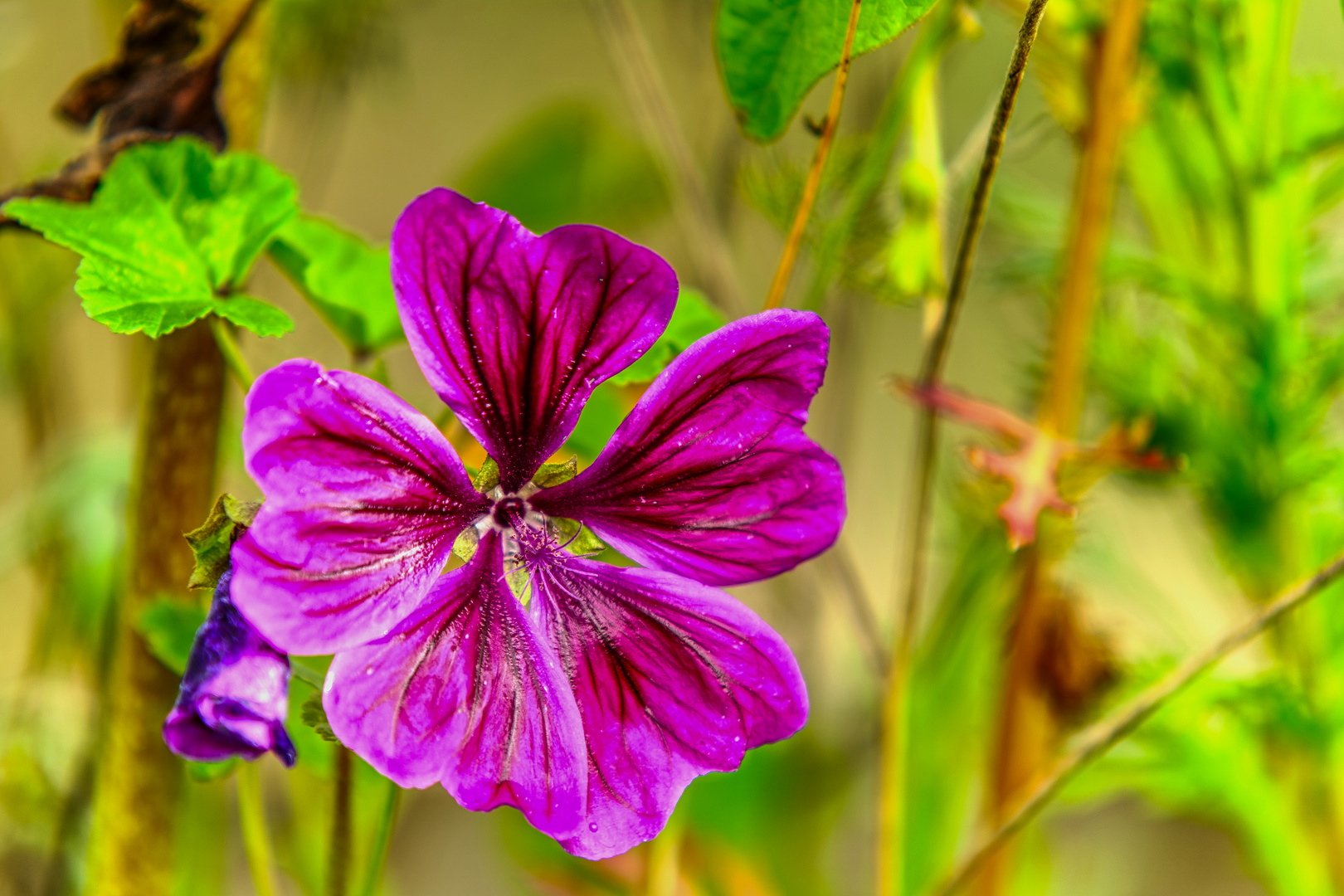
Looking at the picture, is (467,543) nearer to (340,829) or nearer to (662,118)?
(340,829)

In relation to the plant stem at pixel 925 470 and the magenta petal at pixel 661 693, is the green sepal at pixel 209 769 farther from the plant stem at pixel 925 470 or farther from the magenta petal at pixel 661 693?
the plant stem at pixel 925 470

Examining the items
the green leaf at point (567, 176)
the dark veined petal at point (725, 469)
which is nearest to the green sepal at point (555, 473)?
the dark veined petal at point (725, 469)

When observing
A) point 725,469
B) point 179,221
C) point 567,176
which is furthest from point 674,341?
point 567,176

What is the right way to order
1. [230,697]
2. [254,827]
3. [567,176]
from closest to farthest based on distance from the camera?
1. [230,697]
2. [254,827]
3. [567,176]

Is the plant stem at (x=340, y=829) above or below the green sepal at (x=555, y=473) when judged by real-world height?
below

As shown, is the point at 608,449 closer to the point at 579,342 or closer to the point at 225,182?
the point at 579,342

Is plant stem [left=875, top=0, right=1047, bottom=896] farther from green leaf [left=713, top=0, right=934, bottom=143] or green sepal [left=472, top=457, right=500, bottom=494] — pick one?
green sepal [left=472, top=457, right=500, bottom=494]
